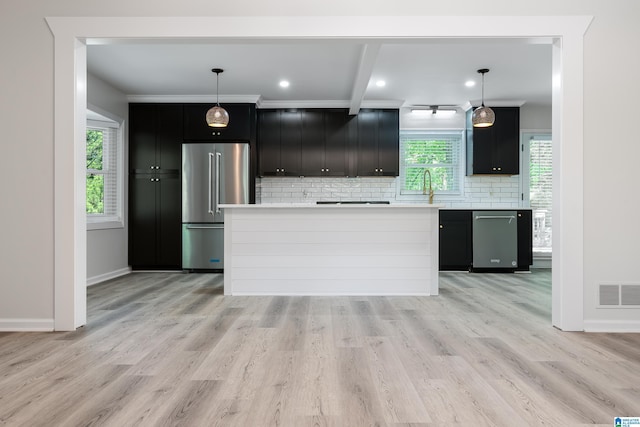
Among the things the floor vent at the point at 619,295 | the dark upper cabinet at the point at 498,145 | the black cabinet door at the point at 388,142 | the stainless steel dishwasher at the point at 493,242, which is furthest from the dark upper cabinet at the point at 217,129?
the floor vent at the point at 619,295

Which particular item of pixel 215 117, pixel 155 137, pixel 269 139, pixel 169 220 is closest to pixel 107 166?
pixel 155 137

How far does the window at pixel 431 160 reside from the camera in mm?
7277

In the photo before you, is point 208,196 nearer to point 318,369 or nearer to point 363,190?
point 363,190

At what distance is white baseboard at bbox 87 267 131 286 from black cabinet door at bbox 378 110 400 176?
407 cm

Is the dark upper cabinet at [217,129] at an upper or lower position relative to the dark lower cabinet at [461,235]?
upper

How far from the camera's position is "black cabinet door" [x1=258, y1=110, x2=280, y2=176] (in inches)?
269

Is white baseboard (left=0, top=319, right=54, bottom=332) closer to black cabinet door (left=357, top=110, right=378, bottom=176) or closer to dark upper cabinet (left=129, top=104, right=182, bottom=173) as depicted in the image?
dark upper cabinet (left=129, top=104, right=182, bottom=173)

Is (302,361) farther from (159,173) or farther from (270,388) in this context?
(159,173)

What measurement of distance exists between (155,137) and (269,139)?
1.68 m

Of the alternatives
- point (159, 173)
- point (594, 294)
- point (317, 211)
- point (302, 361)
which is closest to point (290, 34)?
point (317, 211)

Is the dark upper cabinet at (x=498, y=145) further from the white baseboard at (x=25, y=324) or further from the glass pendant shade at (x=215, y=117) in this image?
the white baseboard at (x=25, y=324)

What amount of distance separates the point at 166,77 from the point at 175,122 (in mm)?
1025

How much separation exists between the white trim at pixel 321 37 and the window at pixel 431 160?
4011mm

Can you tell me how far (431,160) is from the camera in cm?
732
